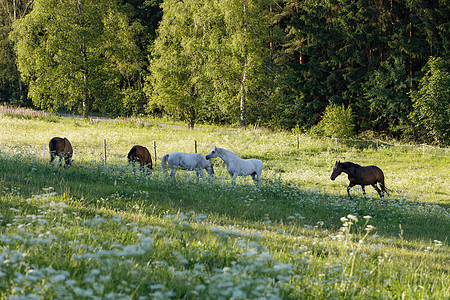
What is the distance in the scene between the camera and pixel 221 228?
7.38 meters

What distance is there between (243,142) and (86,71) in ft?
69.1

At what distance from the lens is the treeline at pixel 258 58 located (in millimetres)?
43844

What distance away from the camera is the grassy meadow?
13.0 feet

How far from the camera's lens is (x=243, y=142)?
36.1m

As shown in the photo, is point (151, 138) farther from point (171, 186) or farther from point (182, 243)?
point (182, 243)

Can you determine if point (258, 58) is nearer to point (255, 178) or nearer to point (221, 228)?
point (255, 178)

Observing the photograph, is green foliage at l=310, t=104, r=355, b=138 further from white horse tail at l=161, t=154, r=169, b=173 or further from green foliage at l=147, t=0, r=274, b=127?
white horse tail at l=161, t=154, r=169, b=173

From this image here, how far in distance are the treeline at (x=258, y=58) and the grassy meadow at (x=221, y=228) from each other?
10747 mm

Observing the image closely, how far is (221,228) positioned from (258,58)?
122ft

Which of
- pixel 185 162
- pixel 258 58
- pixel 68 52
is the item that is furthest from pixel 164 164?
pixel 68 52

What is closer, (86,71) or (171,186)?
(171,186)

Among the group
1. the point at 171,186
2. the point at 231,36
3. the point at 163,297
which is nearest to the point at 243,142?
the point at 231,36

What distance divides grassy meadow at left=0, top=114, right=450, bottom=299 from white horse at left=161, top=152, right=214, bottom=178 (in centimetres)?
74

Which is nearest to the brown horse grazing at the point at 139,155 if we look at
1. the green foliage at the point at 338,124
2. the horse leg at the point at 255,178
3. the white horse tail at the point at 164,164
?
the white horse tail at the point at 164,164
